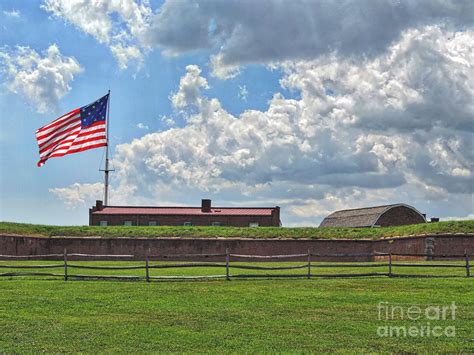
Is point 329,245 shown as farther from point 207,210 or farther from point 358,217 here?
point 207,210

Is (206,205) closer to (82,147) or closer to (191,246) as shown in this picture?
(191,246)

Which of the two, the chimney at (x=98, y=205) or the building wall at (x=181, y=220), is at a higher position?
the chimney at (x=98, y=205)

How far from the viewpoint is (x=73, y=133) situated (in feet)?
104

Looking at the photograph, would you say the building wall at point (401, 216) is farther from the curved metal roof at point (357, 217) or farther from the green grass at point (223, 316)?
the green grass at point (223, 316)

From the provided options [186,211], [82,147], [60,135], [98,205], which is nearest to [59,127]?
[60,135]

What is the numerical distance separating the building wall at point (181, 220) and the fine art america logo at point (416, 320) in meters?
41.7

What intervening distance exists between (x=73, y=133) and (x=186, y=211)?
95.0 ft

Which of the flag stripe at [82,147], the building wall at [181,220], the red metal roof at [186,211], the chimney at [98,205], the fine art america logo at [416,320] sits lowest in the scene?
the fine art america logo at [416,320]

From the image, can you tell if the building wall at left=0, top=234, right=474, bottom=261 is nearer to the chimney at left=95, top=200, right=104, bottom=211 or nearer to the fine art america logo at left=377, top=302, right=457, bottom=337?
the chimney at left=95, top=200, right=104, bottom=211

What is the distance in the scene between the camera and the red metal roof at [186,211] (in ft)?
192

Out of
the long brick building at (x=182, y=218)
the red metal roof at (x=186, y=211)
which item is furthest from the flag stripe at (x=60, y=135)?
the red metal roof at (x=186, y=211)

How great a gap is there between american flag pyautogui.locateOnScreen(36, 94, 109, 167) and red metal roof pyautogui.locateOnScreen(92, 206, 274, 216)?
26439 mm

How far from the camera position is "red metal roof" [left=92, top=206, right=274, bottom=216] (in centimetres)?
5859

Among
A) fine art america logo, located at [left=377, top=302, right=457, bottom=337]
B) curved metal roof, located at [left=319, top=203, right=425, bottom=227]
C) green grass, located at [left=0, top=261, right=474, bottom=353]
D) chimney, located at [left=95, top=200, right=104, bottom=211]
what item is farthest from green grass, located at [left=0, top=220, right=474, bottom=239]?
fine art america logo, located at [left=377, top=302, right=457, bottom=337]
